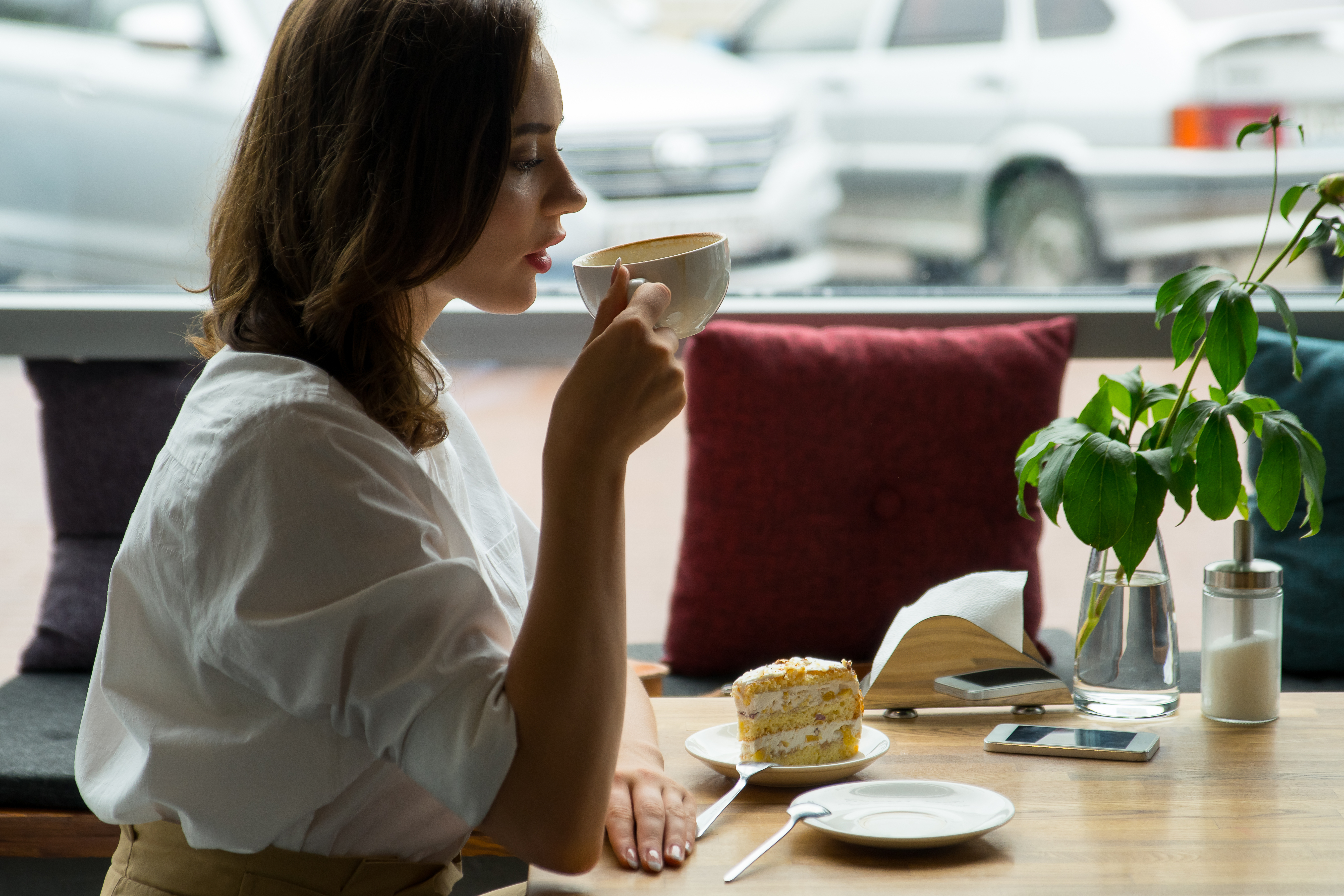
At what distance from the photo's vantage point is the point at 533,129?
106 cm

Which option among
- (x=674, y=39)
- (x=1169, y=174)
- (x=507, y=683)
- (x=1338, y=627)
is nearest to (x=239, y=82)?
(x=674, y=39)

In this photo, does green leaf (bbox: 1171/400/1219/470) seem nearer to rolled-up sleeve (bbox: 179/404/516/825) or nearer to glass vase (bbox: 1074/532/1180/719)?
glass vase (bbox: 1074/532/1180/719)

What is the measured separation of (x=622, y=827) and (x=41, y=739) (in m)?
1.25

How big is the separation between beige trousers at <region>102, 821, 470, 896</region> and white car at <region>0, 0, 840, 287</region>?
1.73 meters

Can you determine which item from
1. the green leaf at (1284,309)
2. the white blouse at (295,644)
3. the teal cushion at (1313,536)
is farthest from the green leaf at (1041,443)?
the teal cushion at (1313,536)

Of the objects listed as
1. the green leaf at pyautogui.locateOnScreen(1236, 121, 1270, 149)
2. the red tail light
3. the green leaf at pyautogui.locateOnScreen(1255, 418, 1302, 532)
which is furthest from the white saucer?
the red tail light

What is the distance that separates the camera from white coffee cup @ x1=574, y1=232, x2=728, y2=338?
3.41 ft

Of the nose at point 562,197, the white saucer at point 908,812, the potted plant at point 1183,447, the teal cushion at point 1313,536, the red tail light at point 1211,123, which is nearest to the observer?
the white saucer at point 908,812

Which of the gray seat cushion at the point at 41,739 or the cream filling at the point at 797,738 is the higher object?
the cream filling at the point at 797,738

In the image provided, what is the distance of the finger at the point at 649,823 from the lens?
0.98m

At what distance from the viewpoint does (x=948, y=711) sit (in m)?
1.35

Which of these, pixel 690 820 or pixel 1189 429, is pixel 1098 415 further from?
pixel 690 820

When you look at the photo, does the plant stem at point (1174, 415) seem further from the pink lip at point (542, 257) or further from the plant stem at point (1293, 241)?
the pink lip at point (542, 257)

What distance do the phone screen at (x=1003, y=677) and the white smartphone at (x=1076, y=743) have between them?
0.07 m
